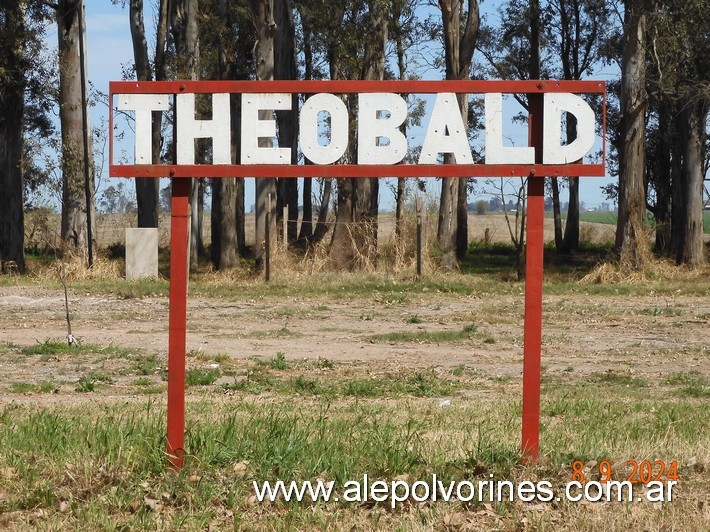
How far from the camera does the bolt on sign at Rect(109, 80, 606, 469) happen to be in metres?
6.62

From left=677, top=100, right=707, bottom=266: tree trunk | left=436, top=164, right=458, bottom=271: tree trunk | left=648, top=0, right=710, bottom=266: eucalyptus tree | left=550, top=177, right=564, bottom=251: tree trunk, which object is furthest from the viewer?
left=550, top=177, right=564, bottom=251: tree trunk

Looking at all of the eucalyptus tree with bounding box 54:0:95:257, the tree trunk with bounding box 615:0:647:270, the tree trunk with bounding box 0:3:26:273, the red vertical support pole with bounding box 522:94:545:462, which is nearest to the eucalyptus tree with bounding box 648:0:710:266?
the tree trunk with bounding box 615:0:647:270

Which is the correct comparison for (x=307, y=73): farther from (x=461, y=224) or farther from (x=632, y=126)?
(x=632, y=126)

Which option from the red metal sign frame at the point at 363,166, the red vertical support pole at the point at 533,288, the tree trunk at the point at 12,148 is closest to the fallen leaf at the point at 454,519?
the red vertical support pole at the point at 533,288

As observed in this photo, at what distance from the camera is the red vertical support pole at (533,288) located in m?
6.73

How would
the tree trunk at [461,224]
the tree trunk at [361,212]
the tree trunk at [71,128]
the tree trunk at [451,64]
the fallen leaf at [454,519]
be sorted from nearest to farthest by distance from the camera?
the fallen leaf at [454,519]
the tree trunk at [361,212]
the tree trunk at [71,128]
the tree trunk at [451,64]
the tree trunk at [461,224]

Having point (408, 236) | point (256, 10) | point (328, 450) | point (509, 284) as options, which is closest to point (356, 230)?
point (408, 236)

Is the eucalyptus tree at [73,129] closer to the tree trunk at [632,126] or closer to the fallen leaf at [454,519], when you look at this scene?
the tree trunk at [632,126]

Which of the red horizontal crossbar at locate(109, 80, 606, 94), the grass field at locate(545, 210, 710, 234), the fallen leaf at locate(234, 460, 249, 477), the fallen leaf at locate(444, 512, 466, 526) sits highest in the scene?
the red horizontal crossbar at locate(109, 80, 606, 94)

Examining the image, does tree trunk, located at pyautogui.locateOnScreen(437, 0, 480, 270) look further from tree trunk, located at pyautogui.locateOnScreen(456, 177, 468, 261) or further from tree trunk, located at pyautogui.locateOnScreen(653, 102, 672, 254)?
tree trunk, located at pyautogui.locateOnScreen(653, 102, 672, 254)

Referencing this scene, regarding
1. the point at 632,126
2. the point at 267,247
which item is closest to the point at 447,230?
the point at 632,126

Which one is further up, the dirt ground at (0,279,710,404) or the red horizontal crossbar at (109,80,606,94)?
the red horizontal crossbar at (109,80,606,94)

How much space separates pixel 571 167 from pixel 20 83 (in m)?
28.4

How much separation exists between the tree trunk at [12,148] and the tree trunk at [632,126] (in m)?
16.9
